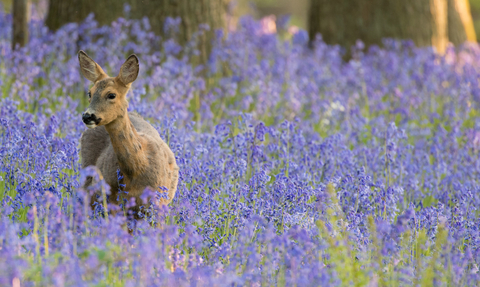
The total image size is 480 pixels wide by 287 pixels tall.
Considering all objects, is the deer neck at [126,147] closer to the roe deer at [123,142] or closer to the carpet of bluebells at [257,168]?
the roe deer at [123,142]

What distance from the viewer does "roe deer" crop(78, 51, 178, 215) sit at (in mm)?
3811

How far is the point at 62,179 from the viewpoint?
13.9ft

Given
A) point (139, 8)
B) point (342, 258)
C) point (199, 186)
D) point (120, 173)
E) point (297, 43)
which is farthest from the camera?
point (297, 43)

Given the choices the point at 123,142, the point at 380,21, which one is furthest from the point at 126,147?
the point at 380,21

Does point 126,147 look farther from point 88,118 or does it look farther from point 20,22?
point 20,22

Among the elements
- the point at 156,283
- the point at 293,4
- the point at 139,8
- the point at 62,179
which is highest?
the point at 293,4

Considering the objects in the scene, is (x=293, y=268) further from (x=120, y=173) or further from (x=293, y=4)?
(x=293, y=4)

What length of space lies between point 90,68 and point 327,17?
7194 mm

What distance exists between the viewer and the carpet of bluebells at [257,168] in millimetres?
3061

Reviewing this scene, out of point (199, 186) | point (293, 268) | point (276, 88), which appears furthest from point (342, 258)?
point (276, 88)

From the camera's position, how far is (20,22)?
7441 millimetres

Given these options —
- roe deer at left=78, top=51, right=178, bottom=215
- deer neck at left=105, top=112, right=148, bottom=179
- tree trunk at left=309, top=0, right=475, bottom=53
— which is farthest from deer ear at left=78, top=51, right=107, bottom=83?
tree trunk at left=309, top=0, right=475, bottom=53

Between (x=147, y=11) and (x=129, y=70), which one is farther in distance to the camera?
(x=147, y=11)

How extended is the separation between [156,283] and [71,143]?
2.01 metres
